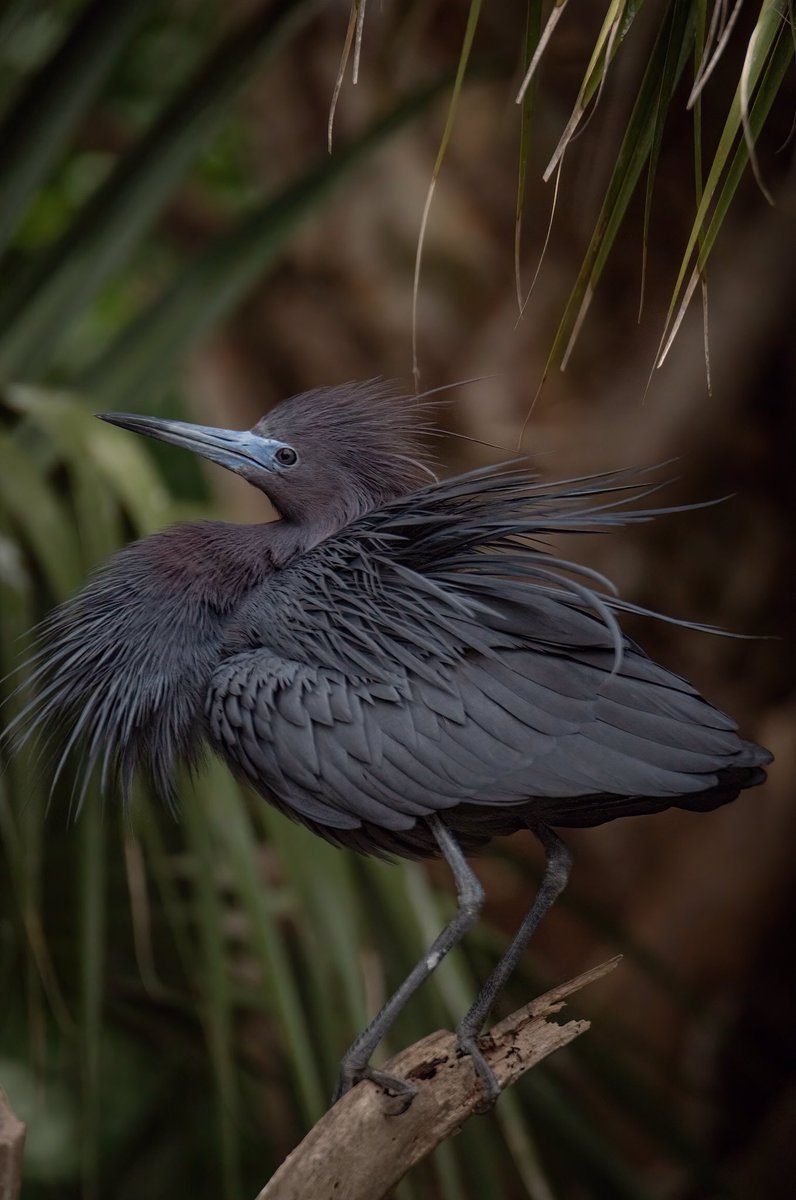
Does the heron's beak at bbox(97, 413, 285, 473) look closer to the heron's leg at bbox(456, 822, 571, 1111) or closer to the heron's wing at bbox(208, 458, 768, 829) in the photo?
the heron's wing at bbox(208, 458, 768, 829)

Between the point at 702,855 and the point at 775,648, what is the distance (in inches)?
26.3

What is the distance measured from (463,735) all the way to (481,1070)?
1.49 feet

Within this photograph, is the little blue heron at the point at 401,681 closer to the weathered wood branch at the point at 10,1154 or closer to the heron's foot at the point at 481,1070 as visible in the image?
the heron's foot at the point at 481,1070

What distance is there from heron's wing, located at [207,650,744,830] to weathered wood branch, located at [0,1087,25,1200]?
1.98ft

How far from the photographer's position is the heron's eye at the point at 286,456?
7.71 feet

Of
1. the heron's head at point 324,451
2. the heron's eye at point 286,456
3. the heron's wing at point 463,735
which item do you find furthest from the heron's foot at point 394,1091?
the heron's eye at point 286,456

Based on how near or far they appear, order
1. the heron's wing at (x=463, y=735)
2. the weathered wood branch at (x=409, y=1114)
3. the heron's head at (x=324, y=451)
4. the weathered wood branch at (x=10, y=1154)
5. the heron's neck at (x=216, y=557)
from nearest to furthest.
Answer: the weathered wood branch at (x=10, y=1154) → the weathered wood branch at (x=409, y=1114) → the heron's wing at (x=463, y=735) → the heron's neck at (x=216, y=557) → the heron's head at (x=324, y=451)

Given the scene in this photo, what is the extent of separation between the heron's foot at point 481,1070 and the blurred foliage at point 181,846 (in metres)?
0.44

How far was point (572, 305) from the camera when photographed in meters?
1.62

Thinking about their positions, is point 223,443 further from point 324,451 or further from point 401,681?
point 401,681

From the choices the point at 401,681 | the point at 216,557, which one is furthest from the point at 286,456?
the point at 401,681

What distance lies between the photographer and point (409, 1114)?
187 centimetres

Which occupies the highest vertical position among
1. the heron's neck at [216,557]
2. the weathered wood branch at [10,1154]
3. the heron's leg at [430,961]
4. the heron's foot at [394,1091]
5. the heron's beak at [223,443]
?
the heron's beak at [223,443]

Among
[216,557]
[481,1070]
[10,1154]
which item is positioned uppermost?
[216,557]
